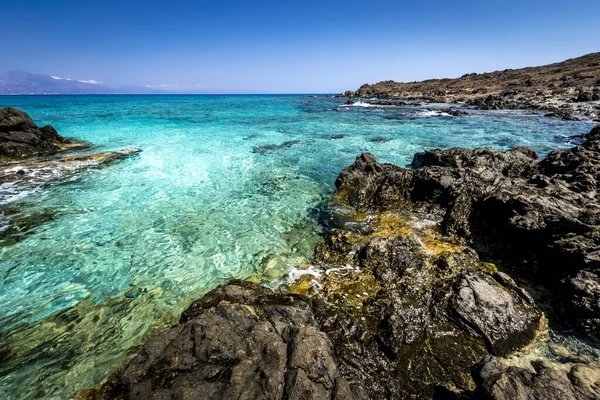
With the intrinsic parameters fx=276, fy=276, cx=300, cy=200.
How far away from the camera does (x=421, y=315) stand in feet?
19.3

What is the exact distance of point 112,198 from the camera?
42.6ft

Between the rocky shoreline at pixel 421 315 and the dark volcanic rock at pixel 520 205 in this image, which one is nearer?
the rocky shoreline at pixel 421 315

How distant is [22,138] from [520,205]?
30.0 metres

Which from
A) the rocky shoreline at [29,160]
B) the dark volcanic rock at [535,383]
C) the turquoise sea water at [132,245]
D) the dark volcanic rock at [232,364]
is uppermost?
the rocky shoreline at [29,160]

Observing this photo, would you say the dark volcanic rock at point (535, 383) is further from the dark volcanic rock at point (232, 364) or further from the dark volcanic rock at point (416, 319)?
the dark volcanic rock at point (232, 364)

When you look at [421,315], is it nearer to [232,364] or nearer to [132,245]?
[232,364]

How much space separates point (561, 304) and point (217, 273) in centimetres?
838

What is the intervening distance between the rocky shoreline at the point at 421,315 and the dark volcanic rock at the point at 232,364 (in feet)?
0.06

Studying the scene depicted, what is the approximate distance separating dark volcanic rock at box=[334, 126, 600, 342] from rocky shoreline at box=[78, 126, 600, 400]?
0.04 meters

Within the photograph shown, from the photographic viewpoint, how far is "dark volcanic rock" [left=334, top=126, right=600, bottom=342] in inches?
242

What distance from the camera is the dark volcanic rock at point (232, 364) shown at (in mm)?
3756

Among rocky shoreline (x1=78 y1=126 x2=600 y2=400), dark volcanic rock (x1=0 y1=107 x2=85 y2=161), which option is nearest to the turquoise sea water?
rocky shoreline (x1=78 y1=126 x2=600 y2=400)

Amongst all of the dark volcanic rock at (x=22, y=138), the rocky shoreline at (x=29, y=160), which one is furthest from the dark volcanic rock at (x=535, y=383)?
the dark volcanic rock at (x=22, y=138)

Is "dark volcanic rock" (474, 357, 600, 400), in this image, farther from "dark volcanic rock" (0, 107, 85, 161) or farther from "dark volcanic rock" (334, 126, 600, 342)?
"dark volcanic rock" (0, 107, 85, 161)
